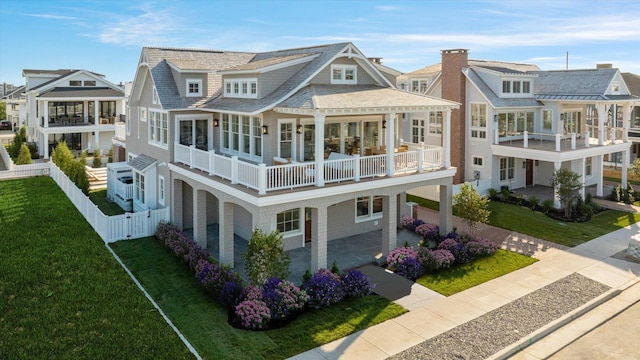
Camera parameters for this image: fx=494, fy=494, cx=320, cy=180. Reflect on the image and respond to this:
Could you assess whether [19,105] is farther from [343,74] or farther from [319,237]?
[319,237]

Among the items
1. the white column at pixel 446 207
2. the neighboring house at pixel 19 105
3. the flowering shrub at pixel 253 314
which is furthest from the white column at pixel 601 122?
the neighboring house at pixel 19 105

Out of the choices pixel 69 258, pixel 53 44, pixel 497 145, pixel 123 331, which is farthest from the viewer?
pixel 53 44

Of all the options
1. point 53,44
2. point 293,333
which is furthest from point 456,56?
point 53,44

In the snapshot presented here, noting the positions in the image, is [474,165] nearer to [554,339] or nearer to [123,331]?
[554,339]

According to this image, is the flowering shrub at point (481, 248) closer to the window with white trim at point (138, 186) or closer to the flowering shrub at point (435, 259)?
the flowering shrub at point (435, 259)

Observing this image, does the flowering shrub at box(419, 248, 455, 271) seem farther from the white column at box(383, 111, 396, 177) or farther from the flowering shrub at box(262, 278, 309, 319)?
the flowering shrub at box(262, 278, 309, 319)

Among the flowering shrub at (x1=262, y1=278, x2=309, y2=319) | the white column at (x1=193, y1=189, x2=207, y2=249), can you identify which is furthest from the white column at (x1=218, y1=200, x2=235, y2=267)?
the flowering shrub at (x1=262, y1=278, x2=309, y2=319)
